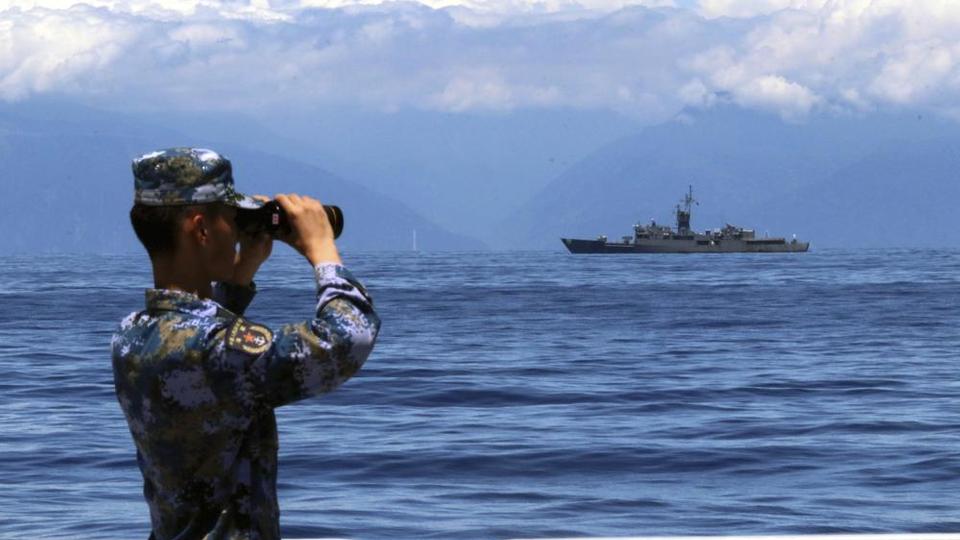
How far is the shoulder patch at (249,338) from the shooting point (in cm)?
338

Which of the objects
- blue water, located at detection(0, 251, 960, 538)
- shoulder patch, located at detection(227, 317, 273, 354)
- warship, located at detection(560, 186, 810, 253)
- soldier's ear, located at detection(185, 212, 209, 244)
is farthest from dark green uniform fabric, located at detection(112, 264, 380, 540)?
warship, located at detection(560, 186, 810, 253)

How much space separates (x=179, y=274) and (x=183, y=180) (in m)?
0.22

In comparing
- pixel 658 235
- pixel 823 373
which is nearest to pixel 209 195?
pixel 823 373

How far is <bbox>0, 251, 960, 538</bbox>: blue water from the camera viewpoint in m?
13.2

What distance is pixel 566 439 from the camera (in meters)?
18.7

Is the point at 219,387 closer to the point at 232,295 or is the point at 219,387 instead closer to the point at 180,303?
the point at 180,303

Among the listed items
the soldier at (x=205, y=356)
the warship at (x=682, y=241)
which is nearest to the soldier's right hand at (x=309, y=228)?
the soldier at (x=205, y=356)

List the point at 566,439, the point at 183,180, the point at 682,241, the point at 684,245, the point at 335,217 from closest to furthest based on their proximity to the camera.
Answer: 1. the point at 183,180
2. the point at 335,217
3. the point at 566,439
4. the point at 682,241
5. the point at 684,245

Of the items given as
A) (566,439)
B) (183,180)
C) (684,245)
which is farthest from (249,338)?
(684,245)

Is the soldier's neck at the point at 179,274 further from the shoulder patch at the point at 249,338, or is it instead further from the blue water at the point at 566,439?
the blue water at the point at 566,439

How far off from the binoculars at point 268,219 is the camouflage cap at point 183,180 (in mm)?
23

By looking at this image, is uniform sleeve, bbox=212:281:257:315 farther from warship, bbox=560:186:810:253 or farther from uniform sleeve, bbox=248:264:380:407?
warship, bbox=560:186:810:253

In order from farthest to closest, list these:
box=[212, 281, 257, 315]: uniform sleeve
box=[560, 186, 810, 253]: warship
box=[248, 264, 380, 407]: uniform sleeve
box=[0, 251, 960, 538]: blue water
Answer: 1. box=[560, 186, 810, 253]: warship
2. box=[0, 251, 960, 538]: blue water
3. box=[212, 281, 257, 315]: uniform sleeve
4. box=[248, 264, 380, 407]: uniform sleeve

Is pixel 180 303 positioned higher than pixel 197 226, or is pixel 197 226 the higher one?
pixel 197 226
